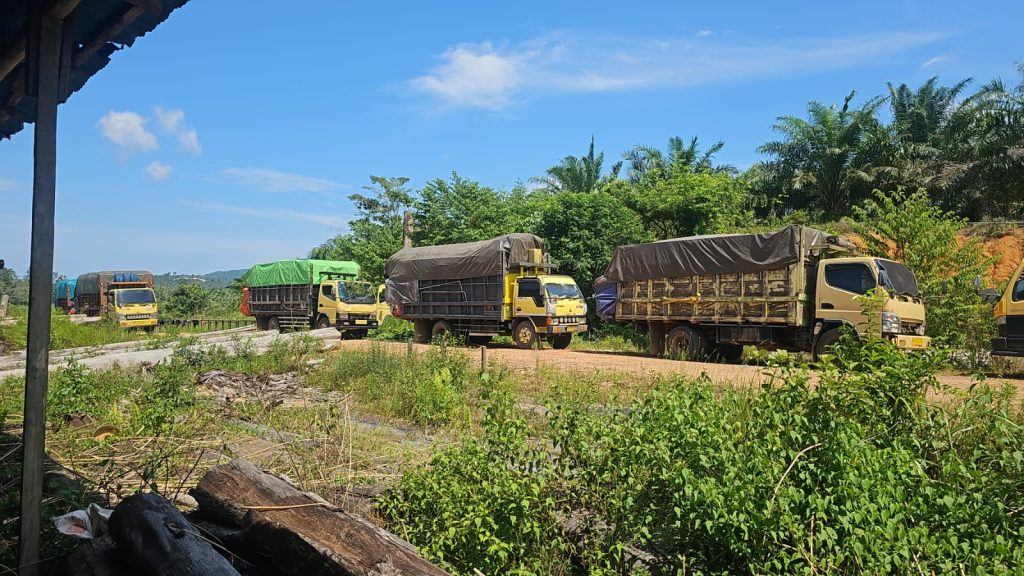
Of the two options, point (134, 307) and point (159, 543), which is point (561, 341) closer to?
point (159, 543)

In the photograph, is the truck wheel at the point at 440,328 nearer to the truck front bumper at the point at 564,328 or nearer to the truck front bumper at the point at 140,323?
the truck front bumper at the point at 564,328

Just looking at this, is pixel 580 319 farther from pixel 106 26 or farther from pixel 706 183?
pixel 106 26

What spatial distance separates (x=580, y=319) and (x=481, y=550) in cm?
1564

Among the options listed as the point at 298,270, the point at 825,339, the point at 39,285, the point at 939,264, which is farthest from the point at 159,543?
the point at 298,270

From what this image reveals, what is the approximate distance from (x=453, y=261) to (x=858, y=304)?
39.1 feet

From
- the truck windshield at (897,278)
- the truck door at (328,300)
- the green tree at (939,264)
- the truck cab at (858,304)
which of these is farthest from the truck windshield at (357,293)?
the truck windshield at (897,278)

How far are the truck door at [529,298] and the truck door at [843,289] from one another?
7.66 meters

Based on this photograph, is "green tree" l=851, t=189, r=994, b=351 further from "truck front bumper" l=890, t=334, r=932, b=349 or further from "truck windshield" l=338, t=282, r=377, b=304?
"truck windshield" l=338, t=282, r=377, b=304

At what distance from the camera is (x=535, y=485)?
397cm

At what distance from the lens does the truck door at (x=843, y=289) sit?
12.5 metres

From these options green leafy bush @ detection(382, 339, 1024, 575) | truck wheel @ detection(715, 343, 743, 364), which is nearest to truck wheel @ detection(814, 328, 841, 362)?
truck wheel @ detection(715, 343, 743, 364)

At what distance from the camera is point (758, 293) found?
14094 millimetres

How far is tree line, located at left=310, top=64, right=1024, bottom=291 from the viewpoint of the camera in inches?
996

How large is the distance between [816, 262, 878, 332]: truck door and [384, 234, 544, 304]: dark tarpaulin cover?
8678 millimetres
